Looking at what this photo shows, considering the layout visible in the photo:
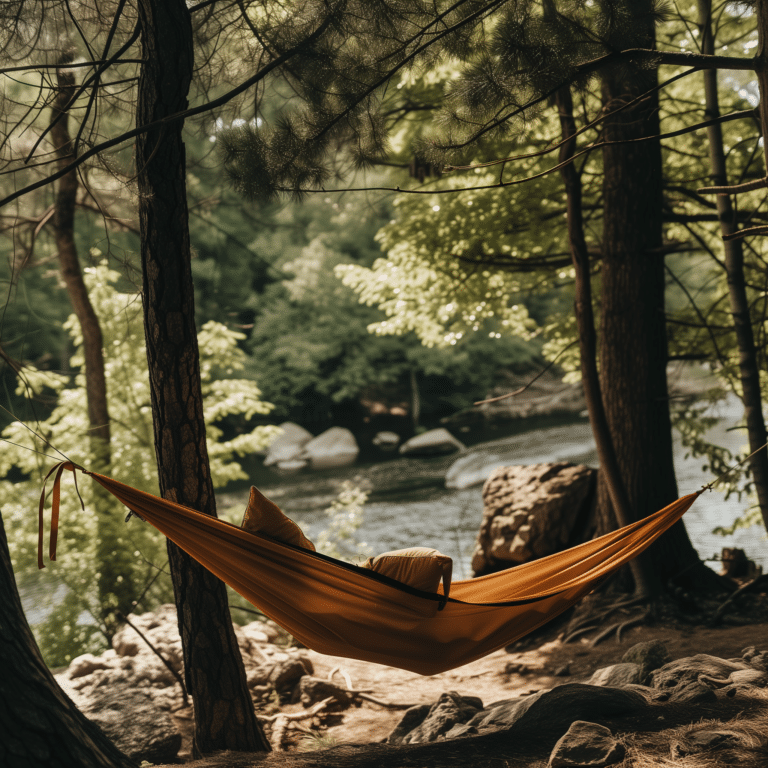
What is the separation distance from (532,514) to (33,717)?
287cm

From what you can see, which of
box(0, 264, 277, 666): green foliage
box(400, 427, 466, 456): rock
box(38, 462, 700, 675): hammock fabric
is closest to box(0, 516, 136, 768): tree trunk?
box(38, 462, 700, 675): hammock fabric

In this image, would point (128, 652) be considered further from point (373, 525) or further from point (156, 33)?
point (373, 525)

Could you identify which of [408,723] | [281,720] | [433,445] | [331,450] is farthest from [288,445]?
[408,723]

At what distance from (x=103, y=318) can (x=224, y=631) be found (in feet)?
10.9

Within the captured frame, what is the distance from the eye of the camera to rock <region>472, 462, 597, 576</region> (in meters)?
3.54

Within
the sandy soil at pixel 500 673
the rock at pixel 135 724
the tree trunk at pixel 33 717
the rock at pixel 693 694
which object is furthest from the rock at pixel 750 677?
the rock at pixel 135 724

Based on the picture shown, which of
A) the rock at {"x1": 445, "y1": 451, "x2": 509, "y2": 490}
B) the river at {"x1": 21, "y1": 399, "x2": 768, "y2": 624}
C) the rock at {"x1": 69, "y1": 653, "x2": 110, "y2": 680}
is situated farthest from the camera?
the rock at {"x1": 445, "y1": 451, "x2": 509, "y2": 490}

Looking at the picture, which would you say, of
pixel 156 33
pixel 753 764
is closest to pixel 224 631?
pixel 753 764

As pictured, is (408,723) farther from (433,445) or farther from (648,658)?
(433,445)

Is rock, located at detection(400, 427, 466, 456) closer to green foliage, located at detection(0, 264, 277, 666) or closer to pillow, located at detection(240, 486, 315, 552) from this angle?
green foliage, located at detection(0, 264, 277, 666)

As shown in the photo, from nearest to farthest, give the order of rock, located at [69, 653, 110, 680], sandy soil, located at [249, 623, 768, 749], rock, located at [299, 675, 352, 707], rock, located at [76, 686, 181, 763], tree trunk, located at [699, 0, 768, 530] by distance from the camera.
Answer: rock, located at [76, 686, 181, 763], sandy soil, located at [249, 623, 768, 749], rock, located at [299, 675, 352, 707], rock, located at [69, 653, 110, 680], tree trunk, located at [699, 0, 768, 530]

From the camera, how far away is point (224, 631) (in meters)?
1.95

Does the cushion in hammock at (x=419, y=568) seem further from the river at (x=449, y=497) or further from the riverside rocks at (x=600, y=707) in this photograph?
the river at (x=449, y=497)

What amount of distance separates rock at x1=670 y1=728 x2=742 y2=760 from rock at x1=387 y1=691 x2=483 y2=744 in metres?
0.72
